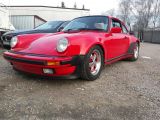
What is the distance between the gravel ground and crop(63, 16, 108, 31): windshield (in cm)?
112

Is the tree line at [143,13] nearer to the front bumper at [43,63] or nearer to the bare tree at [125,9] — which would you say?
the bare tree at [125,9]

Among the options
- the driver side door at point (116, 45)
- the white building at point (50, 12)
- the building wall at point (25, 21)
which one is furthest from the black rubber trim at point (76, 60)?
the white building at point (50, 12)

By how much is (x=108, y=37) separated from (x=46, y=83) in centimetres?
167

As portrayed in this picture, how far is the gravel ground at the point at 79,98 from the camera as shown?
2.52 metres

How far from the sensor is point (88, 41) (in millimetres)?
3664

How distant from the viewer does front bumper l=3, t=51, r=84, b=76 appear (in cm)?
321

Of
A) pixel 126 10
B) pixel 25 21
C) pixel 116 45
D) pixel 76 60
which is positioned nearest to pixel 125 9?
pixel 126 10

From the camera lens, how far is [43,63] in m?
3.20

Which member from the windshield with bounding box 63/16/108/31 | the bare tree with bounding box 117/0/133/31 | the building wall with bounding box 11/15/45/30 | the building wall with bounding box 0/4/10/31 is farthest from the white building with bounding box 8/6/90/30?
the bare tree with bounding box 117/0/133/31

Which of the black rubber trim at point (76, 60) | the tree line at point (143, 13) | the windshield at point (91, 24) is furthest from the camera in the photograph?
the tree line at point (143, 13)

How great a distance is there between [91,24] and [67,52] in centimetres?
156

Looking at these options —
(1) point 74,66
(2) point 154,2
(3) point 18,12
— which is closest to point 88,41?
(1) point 74,66

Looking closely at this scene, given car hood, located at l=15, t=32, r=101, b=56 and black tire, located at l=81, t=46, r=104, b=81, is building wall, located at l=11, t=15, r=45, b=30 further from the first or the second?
black tire, located at l=81, t=46, r=104, b=81

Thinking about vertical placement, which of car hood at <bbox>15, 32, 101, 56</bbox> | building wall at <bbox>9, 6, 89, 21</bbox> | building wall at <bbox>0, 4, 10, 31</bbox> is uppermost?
building wall at <bbox>9, 6, 89, 21</bbox>
